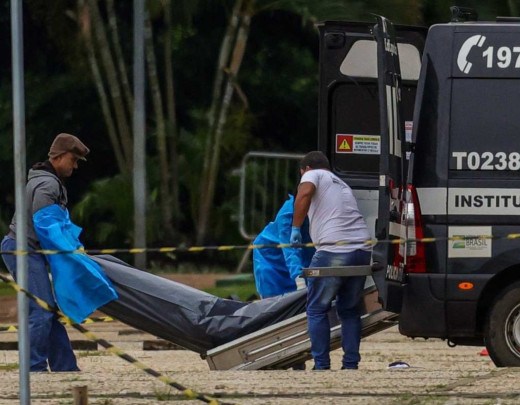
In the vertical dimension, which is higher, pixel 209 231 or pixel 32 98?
pixel 32 98

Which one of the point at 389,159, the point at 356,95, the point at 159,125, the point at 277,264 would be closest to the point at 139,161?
the point at 159,125

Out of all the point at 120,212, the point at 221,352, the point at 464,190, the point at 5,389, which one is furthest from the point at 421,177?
the point at 120,212

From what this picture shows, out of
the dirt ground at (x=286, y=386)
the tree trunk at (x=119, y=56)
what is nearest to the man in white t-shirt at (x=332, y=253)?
the dirt ground at (x=286, y=386)

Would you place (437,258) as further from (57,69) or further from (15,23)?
(57,69)

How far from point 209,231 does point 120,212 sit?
4.43ft

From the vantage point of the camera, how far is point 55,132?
86.1ft

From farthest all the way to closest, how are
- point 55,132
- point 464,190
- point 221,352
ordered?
1. point 55,132
2. point 221,352
3. point 464,190

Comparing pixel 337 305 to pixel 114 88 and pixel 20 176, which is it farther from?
pixel 114 88

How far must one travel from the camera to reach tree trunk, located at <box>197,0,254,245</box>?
24.5 metres

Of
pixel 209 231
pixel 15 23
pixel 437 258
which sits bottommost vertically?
pixel 209 231

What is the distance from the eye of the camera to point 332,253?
37.4 ft

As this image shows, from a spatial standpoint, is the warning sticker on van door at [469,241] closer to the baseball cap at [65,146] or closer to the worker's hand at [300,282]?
the worker's hand at [300,282]

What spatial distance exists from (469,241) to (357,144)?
261 cm

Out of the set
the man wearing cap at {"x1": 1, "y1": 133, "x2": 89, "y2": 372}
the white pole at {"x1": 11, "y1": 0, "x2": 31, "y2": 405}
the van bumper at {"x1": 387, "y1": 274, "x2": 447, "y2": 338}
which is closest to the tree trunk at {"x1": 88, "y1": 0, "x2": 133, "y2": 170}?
the man wearing cap at {"x1": 1, "y1": 133, "x2": 89, "y2": 372}
